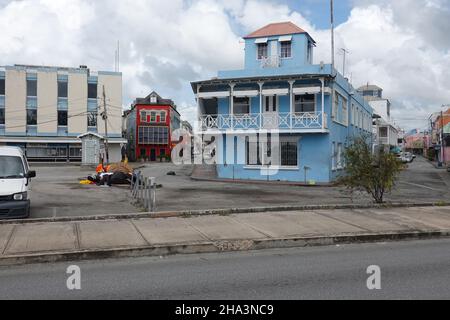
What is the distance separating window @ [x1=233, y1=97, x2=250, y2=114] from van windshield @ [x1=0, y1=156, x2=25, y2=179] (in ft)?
56.7

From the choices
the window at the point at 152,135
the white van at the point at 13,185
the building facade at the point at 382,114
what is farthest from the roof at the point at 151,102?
the white van at the point at 13,185

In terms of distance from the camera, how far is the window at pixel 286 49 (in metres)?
28.6

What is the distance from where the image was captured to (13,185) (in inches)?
428

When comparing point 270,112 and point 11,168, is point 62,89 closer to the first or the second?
point 270,112

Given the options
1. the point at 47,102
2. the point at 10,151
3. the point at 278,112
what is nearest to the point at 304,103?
the point at 278,112

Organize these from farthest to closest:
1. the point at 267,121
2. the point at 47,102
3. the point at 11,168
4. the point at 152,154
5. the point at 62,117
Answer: the point at 152,154, the point at 62,117, the point at 47,102, the point at 267,121, the point at 11,168

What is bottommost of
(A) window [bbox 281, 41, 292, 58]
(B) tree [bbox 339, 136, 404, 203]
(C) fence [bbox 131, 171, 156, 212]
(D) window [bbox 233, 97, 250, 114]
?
(C) fence [bbox 131, 171, 156, 212]

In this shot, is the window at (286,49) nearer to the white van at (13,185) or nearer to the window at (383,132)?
the white van at (13,185)

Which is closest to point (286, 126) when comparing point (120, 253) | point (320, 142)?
point (320, 142)

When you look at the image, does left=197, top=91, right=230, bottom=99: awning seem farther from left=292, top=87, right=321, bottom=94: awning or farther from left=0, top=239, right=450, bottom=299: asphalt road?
left=0, top=239, right=450, bottom=299: asphalt road

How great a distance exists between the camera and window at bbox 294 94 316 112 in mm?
26812

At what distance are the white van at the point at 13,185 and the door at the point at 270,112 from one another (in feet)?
53.8

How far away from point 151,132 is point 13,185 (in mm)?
62805

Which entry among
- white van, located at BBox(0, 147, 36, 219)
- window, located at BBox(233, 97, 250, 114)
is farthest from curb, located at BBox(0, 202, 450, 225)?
window, located at BBox(233, 97, 250, 114)
